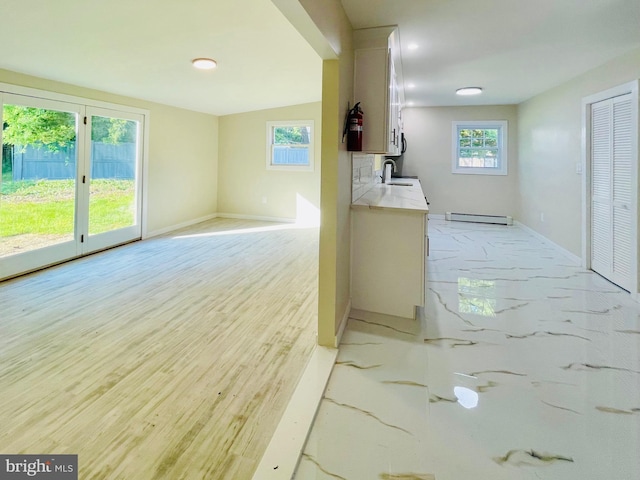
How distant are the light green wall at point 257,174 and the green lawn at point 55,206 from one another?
2466 millimetres

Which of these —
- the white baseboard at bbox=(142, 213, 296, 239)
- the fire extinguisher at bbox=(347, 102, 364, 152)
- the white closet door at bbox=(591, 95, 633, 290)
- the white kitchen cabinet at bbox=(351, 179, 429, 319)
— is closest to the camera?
the fire extinguisher at bbox=(347, 102, 364, 152)

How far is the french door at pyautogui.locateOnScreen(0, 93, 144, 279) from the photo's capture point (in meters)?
3.59

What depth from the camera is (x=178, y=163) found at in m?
6.30

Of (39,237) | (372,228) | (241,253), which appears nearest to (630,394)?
(372,228)

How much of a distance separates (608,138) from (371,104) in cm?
273

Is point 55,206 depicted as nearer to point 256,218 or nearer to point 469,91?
point 256,218

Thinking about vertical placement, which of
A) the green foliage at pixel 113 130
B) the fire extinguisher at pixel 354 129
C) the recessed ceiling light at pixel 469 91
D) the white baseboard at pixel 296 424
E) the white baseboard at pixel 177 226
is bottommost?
the white baseboard at pixel 296 424

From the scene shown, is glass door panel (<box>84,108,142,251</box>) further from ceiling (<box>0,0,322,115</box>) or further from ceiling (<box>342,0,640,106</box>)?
ceiling (<box>342,0,640,106</box>)

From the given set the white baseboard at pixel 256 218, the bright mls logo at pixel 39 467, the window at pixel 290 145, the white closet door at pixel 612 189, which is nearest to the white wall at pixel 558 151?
the white closet door at pixel 612 189

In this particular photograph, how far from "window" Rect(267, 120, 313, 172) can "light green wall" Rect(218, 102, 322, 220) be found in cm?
10

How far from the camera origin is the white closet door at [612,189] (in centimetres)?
331

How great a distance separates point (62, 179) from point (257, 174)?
3.70 m

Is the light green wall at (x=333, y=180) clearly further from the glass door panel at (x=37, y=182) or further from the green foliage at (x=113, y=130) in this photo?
the green foliage at (x=113, y=130)

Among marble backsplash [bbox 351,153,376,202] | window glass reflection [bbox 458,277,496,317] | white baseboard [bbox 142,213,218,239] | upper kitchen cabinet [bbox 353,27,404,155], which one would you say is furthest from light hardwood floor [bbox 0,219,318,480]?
white baseboard [bbox 142,213,218,239]
